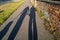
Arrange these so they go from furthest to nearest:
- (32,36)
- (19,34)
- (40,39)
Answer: (19,34) < (32,36) < (40,39)

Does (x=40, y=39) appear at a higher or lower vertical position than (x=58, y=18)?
lower

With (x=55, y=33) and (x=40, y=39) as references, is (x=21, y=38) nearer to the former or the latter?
(x=40, y=39)

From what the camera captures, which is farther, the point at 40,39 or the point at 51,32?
the point at 51,32

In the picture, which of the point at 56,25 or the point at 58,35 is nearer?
the point at 58,35

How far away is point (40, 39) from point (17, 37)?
1430 mm

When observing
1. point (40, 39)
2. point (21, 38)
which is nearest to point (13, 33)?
point (21, 38)

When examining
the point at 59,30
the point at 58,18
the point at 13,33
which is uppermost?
the point at 58,18

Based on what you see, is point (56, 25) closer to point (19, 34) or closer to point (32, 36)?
point (32, 36)

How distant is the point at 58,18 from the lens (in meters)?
7.93

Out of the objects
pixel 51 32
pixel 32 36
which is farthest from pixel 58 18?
pixel 32 36

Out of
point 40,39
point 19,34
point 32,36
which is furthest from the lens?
point 19,34

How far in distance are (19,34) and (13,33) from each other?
468 mm

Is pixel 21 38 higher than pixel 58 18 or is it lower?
lower

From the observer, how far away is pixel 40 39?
7.60 metres
